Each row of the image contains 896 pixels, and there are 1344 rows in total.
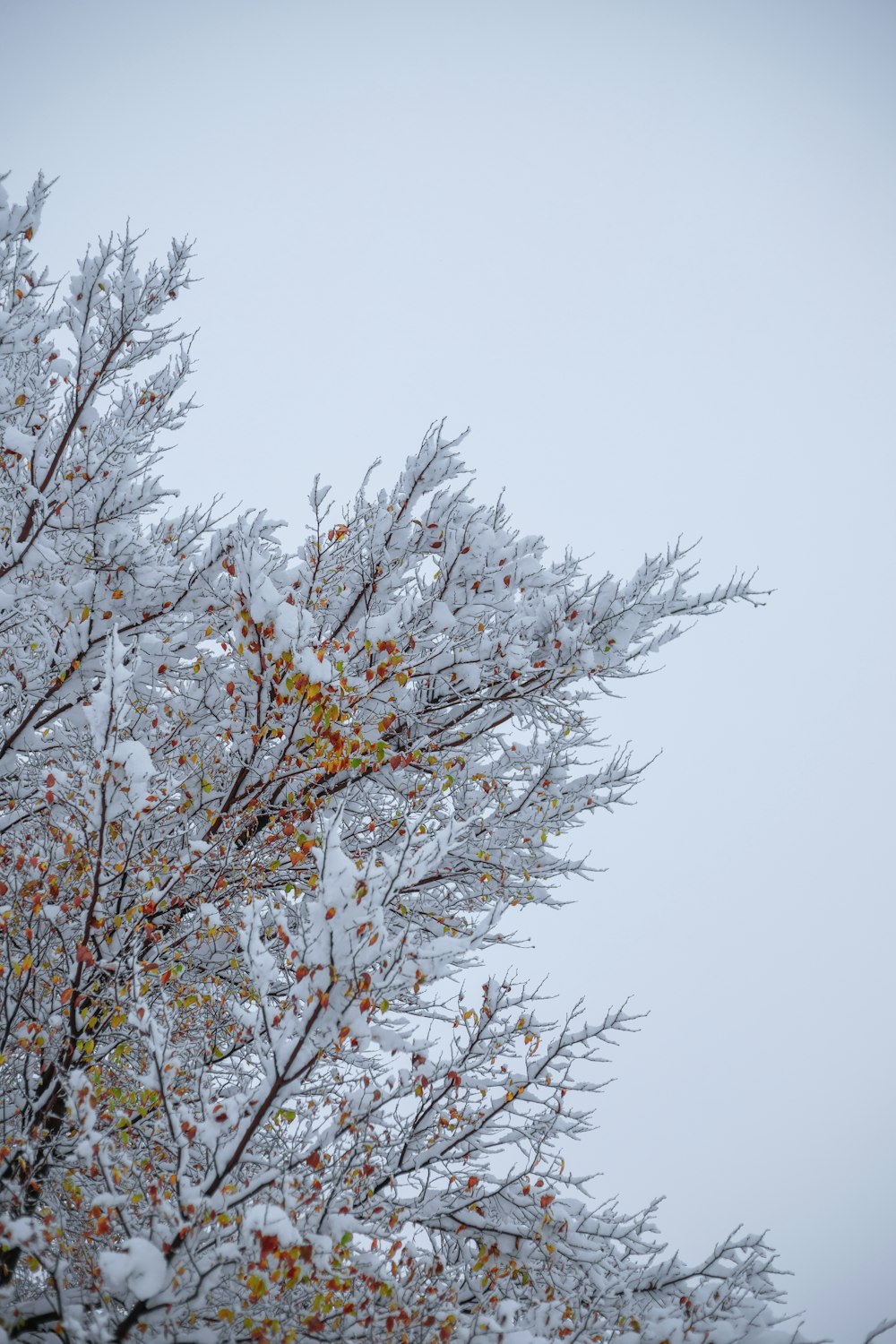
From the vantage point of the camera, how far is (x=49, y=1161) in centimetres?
292

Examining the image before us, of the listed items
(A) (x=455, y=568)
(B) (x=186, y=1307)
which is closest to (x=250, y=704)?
(A) (x=455, y=568)

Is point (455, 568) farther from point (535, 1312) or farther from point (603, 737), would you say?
point (535, 1312)

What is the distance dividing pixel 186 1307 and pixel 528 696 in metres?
3.16

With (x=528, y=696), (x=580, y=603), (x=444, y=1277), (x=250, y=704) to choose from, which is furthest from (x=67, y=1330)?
(x=580, y=603)

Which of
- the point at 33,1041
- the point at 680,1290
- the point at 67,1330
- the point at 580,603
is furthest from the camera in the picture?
the point at 580,603

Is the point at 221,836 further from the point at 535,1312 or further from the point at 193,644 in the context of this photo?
the point at 535,1312

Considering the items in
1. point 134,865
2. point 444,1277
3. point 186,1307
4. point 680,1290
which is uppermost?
point 134,865

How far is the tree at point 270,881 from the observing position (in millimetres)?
2291

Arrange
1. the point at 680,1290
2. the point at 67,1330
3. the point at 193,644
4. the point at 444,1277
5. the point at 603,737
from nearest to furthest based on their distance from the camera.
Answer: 1. the point at 67,1330
2. the point at 444,1277
3. the point at 680,1290
4. the point at 193,644
5. the point at 603,737

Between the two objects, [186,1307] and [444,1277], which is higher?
[186,1307]

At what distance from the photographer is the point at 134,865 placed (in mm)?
3359

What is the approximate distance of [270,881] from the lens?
3.80m

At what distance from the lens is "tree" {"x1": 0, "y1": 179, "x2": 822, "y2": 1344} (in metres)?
2.29

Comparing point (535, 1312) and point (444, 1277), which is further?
point (444, 1277)
